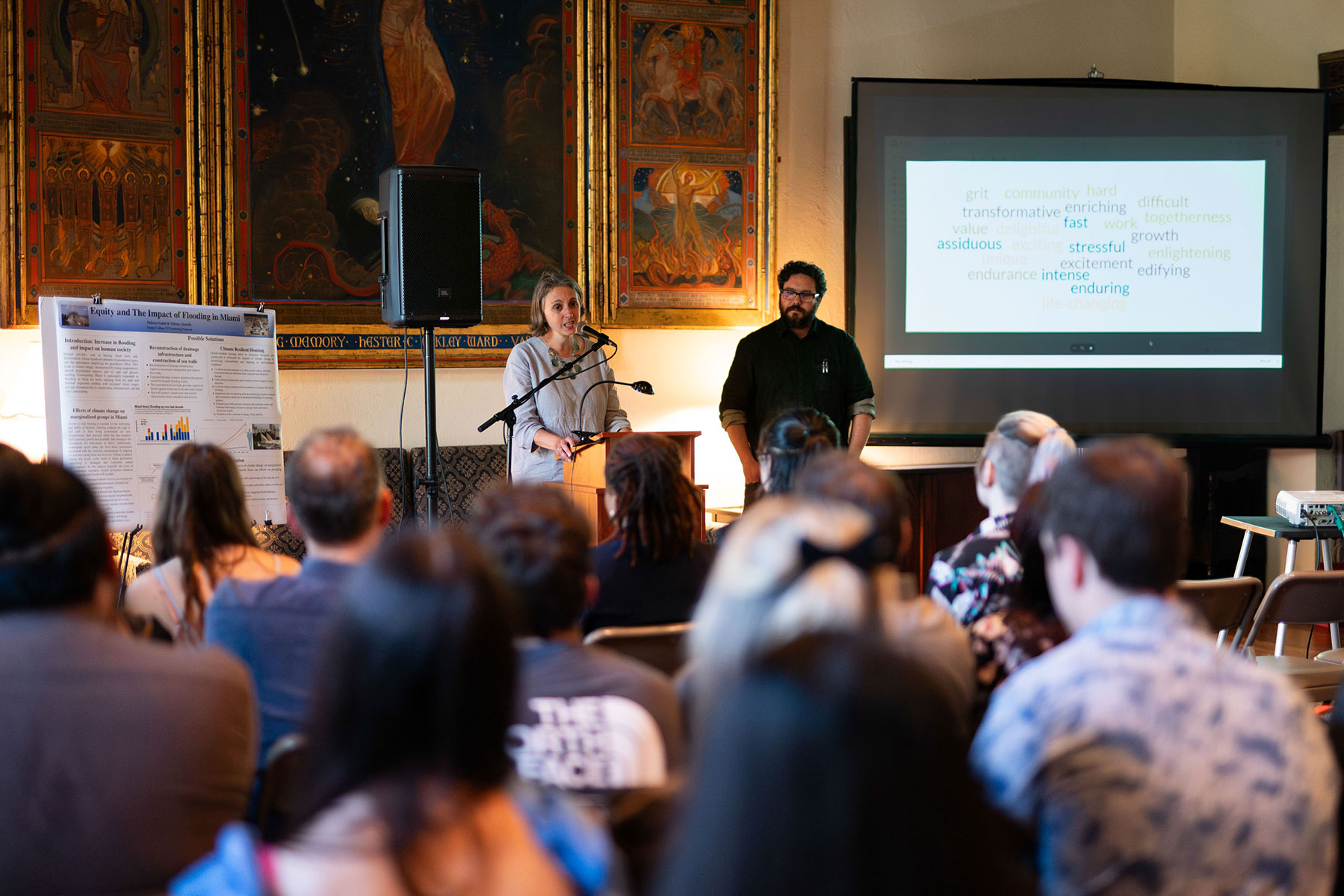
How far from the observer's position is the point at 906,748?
0.75m

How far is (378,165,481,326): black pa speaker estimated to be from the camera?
4.58 metres

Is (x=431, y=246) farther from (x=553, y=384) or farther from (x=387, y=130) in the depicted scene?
(x=387, y=130)

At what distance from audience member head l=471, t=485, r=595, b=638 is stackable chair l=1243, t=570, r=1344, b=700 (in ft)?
Answer: 7.62

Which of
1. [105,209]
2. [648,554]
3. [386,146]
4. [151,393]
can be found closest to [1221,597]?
[648,554]

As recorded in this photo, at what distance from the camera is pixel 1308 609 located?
3.16 m

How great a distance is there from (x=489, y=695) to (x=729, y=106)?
18.5 ft

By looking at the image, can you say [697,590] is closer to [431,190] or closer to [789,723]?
[789,723]

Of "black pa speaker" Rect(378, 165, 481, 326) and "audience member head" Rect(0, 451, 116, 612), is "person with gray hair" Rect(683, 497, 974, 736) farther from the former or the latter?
"black pa speaker" Rect(378, 165, 481, 326)

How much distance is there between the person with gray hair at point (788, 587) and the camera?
0.92 metres

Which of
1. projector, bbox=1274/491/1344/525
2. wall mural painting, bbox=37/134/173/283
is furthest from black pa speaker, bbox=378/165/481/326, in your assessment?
projector, bbox=1274/491/1344/525

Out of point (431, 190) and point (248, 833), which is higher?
point (431, 190)

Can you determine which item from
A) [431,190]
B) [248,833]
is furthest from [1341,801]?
[431,190]

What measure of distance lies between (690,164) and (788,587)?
5366 mm

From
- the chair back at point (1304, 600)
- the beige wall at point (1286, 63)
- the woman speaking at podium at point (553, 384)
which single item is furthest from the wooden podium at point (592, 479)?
the beige wall at point (1286, 63)
